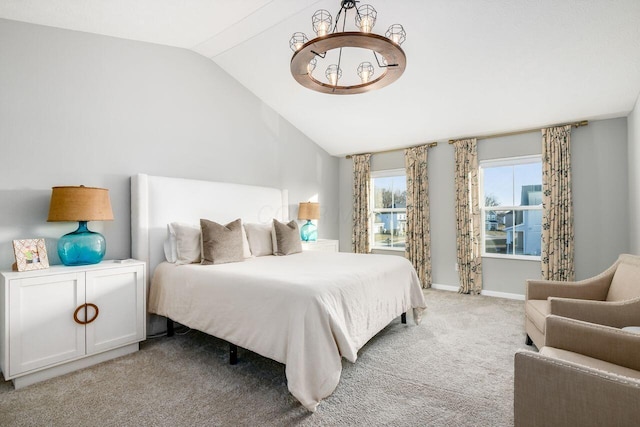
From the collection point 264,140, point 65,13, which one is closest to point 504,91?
point 264,140

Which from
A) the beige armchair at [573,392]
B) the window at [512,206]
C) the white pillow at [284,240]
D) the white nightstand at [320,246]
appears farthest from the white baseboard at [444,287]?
the beige armchair at [573,392]

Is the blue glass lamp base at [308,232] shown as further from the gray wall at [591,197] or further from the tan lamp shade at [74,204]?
the tan lamp shade at [74,204]

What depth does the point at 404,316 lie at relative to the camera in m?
3.32

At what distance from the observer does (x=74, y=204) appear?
2400mm

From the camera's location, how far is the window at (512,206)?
4309mm

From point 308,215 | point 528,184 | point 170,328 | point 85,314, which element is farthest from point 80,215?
point 528,184

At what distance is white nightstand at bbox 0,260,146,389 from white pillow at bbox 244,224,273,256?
1.18 metres

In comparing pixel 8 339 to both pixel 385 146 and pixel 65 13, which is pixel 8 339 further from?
pixel 385 146

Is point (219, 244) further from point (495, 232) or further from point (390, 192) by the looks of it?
point (495, 232)

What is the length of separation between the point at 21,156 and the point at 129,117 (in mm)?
958

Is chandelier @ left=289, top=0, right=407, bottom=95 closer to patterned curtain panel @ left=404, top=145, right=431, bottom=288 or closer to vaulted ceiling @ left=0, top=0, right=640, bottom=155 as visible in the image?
vaulted ceiling @ left=0, top=0, right=640, bottom=155

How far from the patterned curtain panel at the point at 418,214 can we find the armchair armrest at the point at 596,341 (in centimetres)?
332

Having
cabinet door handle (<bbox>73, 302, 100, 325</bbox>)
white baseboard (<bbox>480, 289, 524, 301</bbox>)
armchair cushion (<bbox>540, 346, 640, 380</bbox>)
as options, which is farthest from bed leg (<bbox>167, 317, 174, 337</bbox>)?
white baseboard (<bbox>480, 289, 524, 301</bbox>)

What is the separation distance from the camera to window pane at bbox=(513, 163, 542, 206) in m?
4.28
